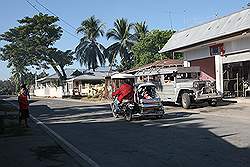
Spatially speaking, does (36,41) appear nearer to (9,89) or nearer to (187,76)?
(187,76)

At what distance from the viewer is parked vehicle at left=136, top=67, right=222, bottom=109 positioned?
22814 millimetres

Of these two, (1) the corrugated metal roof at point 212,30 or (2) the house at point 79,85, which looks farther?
(2) the house at point 79,85

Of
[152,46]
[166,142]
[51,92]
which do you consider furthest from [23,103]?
[51,92]

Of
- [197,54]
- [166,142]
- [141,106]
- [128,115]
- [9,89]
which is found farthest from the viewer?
[9,89]

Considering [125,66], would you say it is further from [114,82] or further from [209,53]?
[209,53]

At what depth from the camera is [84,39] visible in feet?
212

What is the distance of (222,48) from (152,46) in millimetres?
26239

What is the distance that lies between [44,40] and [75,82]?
26.2ft

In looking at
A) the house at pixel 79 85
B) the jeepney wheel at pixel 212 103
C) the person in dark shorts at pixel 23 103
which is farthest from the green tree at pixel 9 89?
the person in dark shorts at pixel 23 103

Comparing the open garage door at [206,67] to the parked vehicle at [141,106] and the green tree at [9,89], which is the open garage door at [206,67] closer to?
the parked vehicle at [141,106]

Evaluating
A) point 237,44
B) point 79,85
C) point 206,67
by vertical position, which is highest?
point 237,44

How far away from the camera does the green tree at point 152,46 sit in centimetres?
5188

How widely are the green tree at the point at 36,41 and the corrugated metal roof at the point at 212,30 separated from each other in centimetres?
3087

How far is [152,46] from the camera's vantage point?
5250 centimetres
